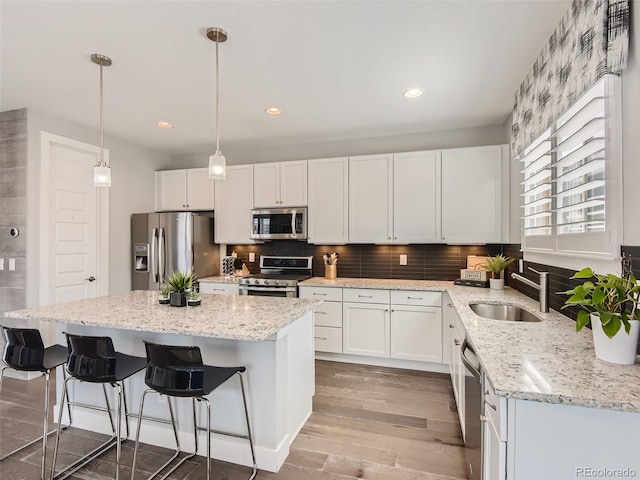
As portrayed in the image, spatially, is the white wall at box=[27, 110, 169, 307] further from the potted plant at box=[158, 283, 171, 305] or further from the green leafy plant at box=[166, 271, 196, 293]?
the green leafy plant at box=[166, 271, 196, 293]

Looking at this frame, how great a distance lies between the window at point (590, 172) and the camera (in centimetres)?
145

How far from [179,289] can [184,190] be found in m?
2.69

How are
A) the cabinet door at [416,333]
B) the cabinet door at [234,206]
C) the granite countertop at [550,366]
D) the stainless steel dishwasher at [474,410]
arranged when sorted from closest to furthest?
the granite countertop at [550,366]
the stainless steel dishwasher at [474,410]
the cabinet door at [416,333]
the cabinet door at [234,206]

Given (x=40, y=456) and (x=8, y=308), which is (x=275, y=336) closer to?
(x=40, y=456)

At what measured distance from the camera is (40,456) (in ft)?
6.79

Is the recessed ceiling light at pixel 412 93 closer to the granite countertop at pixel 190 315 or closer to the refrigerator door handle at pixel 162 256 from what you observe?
the granite countertop at pixel 190 315

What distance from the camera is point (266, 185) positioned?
4195 mm

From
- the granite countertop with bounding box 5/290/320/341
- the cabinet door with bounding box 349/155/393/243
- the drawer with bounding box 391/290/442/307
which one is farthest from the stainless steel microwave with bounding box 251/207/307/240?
the granite countertop with bounding box 5/290/320/341

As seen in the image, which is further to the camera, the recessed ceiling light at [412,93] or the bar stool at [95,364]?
the recessed ceiling light at [412,93]

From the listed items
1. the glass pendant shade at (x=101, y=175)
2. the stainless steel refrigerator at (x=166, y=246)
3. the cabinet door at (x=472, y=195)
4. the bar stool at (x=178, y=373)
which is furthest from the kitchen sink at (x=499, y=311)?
the stainless steel refrigerator at (x=166, y=246)

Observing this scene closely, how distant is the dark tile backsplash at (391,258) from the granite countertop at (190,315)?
6.05 feet

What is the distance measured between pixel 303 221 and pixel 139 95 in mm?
2104

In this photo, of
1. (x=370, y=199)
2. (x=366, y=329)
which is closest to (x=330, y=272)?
(x=366, y=329)

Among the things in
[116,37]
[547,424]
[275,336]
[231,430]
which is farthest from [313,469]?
[116,37]
